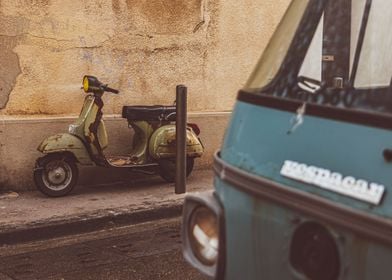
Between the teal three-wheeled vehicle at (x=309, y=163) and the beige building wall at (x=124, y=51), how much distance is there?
504cm

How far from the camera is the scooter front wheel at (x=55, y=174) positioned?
673 centimetres

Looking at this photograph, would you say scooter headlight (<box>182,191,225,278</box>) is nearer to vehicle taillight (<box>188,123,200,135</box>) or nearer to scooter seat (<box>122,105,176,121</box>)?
scooter seat (<box>122,105,176,121</box>)

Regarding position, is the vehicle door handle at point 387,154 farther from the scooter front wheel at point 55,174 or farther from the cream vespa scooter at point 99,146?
the scooter front wheel at point 55,174

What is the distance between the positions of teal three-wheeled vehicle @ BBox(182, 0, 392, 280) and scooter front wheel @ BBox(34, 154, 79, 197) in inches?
181

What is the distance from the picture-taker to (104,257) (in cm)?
527

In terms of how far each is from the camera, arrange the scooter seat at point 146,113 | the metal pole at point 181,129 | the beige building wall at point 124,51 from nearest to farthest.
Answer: the metal pole at point 181,129
the beige building wall at point 124,51
the scooter seat at point 146,113

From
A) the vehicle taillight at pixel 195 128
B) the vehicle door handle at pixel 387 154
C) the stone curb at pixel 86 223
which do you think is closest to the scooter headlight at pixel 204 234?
the vehicle door handle at pixel 387 154

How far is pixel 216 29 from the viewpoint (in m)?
8.52

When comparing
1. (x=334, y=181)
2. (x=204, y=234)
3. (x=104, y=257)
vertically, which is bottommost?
(x=104, y=257)

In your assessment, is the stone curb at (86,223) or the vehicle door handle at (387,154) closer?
the vehicle door handle at (387,154)

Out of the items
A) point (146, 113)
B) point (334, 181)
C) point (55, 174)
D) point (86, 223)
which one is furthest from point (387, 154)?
point (146, 113)

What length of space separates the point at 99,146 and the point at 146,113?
0.70 meters

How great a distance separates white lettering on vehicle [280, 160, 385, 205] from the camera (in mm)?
1699

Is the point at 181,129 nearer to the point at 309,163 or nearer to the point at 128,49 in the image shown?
the point at 128,49
